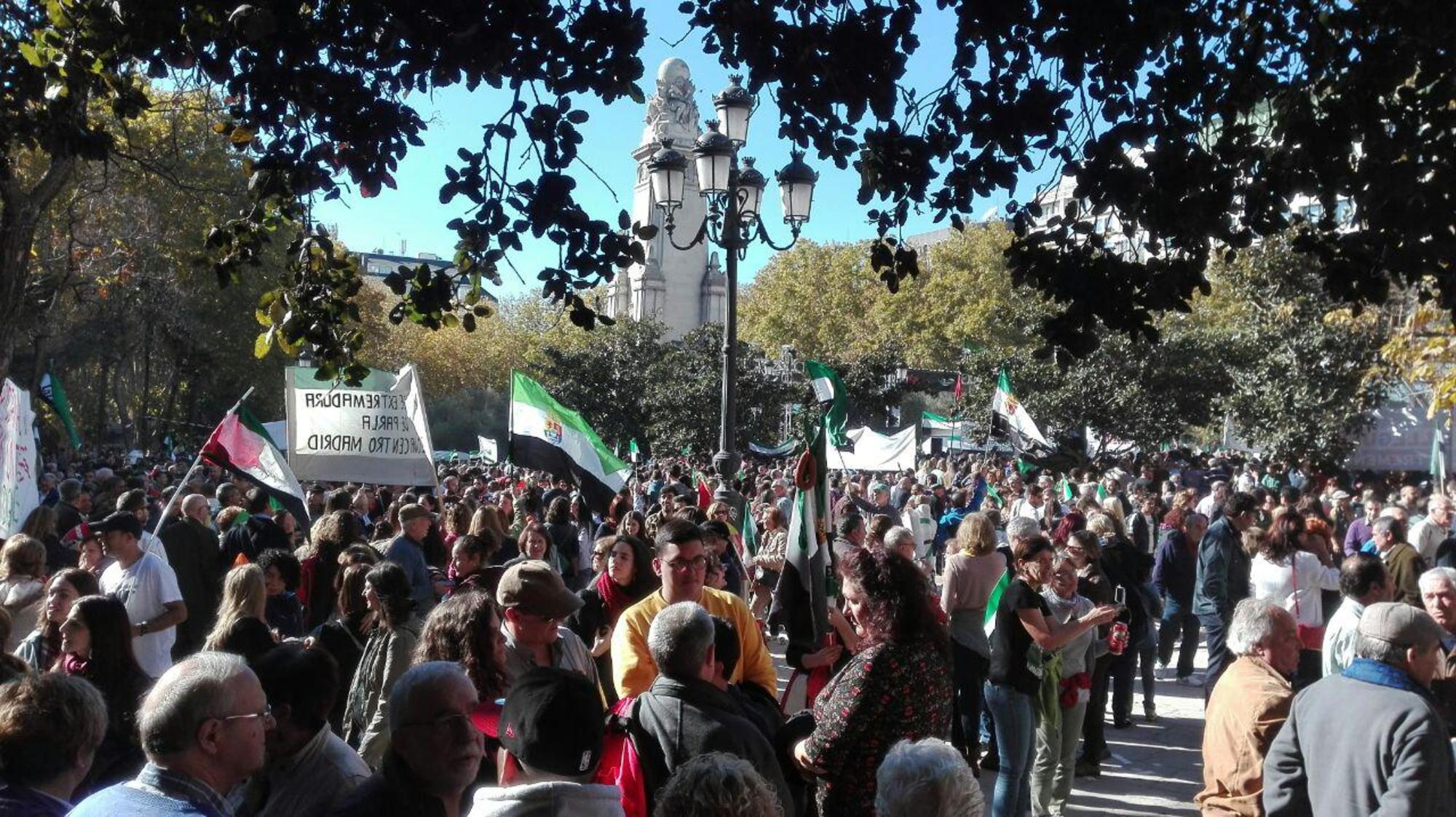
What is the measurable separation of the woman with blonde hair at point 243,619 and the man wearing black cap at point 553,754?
75.2 inches

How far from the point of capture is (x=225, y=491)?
36.9 ft

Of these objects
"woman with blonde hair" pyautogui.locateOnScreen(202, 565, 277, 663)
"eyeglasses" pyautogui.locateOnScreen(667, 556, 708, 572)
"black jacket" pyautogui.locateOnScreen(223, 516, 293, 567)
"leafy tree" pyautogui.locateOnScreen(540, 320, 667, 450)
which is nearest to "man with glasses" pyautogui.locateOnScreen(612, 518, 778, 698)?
"eyeglasses" pyautogui.locateOnScreen(667, 556, 708, 572)

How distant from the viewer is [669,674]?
3.88 m

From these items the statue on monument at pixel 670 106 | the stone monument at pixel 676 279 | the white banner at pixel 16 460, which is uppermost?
the statue on monument at pixel 670 106

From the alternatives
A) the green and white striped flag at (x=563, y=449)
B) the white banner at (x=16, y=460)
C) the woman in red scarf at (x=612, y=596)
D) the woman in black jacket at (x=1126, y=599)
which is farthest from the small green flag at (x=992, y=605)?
the white banner at (x=16, y=460)

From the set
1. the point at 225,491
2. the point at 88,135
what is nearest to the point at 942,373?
the point at 225,491

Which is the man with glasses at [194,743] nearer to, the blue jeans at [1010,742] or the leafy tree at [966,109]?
the leafy tree at [966,109]

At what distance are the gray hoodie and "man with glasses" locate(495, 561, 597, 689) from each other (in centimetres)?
155

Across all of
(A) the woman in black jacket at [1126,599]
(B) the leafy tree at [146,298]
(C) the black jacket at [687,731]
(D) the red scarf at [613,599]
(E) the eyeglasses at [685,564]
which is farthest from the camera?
(B) the leafy tree at [146,298]

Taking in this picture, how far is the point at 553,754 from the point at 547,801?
108mm

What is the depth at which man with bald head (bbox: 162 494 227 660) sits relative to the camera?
8320 mm

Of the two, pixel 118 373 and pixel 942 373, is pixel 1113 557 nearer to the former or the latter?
pixel 118 373

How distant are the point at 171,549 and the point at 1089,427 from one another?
3359cm

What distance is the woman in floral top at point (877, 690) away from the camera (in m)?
4.15
